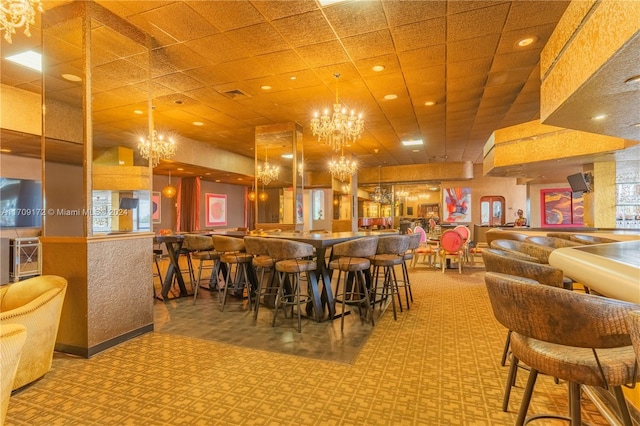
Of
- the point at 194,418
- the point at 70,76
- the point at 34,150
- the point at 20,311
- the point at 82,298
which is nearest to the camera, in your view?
the point at 194,418

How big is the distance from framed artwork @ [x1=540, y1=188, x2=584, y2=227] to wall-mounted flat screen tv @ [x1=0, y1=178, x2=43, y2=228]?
14229 millimetres

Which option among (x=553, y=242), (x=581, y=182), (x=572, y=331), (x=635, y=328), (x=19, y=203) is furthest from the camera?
(x=581, y=182)

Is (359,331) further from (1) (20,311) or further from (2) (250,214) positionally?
(2) (250,214)

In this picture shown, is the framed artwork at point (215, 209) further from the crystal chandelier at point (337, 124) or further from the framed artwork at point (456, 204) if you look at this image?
the framed artwork at point (456, 204)

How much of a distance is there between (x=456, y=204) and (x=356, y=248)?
425 inches

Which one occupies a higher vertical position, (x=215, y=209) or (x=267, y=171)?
(x=267, y=171)

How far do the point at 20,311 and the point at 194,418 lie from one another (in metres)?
1.49

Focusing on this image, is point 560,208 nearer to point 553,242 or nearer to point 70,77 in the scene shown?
point 553,242

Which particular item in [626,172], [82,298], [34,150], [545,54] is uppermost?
[545,54]

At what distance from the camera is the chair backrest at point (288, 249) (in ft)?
11.8

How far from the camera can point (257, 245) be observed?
154 inches

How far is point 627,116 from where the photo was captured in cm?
335

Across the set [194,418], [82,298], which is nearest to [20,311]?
[82,298]

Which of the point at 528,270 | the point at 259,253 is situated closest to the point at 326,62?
the point at 259,253
